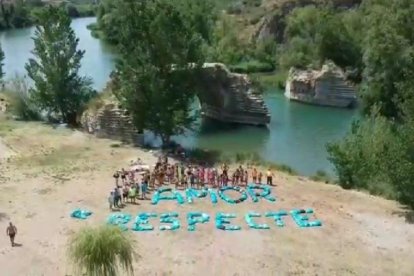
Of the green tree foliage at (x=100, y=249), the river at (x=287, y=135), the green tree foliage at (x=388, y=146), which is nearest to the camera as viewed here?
the green tree foliage at (x=100, y=249)

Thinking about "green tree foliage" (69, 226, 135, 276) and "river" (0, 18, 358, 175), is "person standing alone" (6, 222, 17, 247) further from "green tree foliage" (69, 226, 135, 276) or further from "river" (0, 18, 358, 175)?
"river" (0, 18, 358, 175)

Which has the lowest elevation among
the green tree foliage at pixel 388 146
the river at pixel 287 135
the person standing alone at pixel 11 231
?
the river at pixel 287 135

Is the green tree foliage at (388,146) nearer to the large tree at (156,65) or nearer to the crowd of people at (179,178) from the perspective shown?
the crowd of people at (179,178)

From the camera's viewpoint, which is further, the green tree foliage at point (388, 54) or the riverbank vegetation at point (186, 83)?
the green tree foliage at point (388, 54)

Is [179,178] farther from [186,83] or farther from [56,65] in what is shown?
[56,65]

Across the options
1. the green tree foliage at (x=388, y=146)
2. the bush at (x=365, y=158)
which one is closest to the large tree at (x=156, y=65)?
the green tree foliage at (x=388, y=146)

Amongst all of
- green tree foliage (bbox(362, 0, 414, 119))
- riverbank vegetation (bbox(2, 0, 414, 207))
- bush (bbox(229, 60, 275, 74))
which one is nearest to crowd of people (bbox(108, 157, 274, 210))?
riverbank vegetation (bbox(2, 0, 414, 207))

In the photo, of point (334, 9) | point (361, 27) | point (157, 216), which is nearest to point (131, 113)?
point (157, 216)
